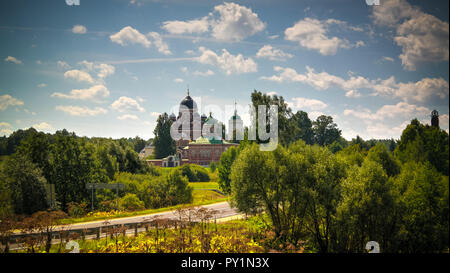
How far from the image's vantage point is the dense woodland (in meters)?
12.1

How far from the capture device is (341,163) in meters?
15.0

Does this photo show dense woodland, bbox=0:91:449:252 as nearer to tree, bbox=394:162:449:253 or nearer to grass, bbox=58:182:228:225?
tree, bbox=394:162:449:253

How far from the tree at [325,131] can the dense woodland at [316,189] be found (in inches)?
2057

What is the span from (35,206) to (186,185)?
43.2 feet

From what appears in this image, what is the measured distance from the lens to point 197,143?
71.7 metres

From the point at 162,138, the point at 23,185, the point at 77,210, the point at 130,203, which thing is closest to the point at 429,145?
the point at 130,203

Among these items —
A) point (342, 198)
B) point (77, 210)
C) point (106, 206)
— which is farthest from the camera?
point (106, 206)

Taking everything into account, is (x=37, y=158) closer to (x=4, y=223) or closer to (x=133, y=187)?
(x=133, y=187)

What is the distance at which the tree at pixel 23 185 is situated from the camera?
55.5ft

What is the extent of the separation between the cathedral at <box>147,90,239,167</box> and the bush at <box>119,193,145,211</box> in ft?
129

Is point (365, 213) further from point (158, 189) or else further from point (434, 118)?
point (158, 189)

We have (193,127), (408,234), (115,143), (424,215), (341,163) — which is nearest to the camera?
(424,215)

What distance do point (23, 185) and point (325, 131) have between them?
70161 mm
